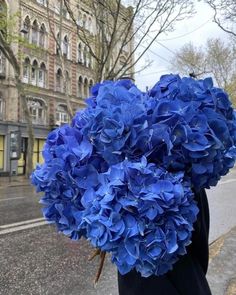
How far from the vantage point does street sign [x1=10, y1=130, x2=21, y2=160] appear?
1021 inches

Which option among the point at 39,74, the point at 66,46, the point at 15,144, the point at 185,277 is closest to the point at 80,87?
the point at 66,46

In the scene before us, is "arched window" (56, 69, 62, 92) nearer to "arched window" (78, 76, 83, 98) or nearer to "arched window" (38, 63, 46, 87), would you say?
"arched window" (38, 63, 46, 87)

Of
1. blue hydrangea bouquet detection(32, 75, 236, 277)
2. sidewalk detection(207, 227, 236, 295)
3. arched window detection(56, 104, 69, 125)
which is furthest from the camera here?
arched window detection(56, 104, 69, 125)

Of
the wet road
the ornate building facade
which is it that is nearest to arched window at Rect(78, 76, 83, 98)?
the ornate building facade

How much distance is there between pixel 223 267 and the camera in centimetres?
547

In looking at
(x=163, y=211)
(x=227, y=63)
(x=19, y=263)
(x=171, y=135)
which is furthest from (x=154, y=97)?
(x=227, y=63)

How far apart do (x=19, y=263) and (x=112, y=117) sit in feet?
15.6

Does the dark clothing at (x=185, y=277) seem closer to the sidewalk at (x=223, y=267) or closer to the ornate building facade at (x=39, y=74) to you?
the sidewalk at (x=223, y=267)

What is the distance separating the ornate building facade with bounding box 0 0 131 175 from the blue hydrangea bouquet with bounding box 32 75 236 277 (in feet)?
84.7

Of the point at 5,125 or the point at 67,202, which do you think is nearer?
the point at 67,202

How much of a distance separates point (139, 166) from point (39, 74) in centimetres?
3237

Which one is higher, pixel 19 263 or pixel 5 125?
pixel 5 125

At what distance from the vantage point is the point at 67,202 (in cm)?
162

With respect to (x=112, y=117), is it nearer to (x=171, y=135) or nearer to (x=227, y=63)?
(x=171, y=135)
